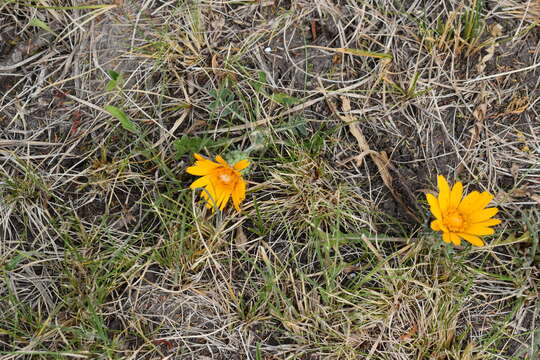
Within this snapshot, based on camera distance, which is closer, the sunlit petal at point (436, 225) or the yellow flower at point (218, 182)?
the sunlit petal at point (436, 225)

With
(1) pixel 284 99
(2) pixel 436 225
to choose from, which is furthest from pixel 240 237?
(2) pixel 436 225

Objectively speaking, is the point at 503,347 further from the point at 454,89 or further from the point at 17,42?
the point at 17,42

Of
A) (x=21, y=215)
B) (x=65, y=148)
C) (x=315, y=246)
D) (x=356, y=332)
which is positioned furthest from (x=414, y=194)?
(x=21, y=215)

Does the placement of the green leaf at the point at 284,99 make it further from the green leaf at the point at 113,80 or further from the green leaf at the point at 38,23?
the green leaf at the point at 38,23

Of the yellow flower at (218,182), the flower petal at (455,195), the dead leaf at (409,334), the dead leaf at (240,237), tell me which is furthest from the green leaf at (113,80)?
the dead leaf at (409,334)

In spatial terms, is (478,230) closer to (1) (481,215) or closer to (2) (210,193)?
(1) (481,215)

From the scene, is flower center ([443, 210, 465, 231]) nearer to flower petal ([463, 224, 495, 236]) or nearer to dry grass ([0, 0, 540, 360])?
flower petal ([463, 224, 495, 236])
